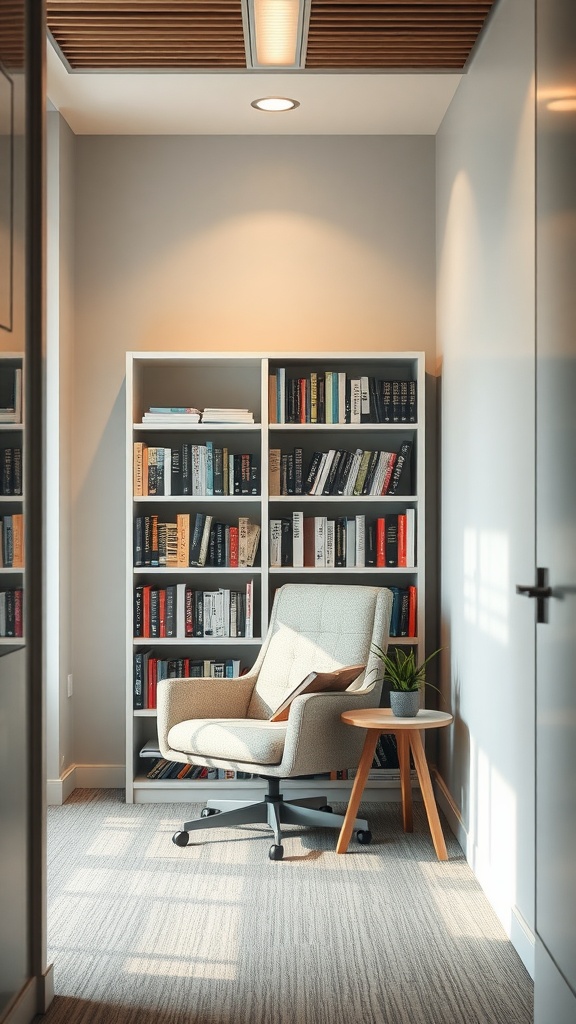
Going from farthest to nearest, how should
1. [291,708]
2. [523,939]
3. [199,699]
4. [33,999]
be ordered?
[199,699] < [291,708] < [523,939] < [33,999]

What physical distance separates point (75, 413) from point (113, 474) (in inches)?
13.1

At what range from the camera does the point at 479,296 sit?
3.57m

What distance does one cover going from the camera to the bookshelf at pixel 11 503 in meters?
2.27

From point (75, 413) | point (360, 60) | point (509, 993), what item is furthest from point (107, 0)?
point (509, 993)

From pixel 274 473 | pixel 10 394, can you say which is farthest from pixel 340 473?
pixel 10 394

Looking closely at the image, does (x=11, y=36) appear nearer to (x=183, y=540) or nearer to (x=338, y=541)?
(x=183, y=540)

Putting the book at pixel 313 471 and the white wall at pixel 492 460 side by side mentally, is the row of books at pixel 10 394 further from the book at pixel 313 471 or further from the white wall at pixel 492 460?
the book at pixel 313 471

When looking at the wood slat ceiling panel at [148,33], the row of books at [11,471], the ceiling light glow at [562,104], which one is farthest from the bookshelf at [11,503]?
the wood slat ceiling panel at [148,33]

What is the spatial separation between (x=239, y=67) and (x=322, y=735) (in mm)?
2532

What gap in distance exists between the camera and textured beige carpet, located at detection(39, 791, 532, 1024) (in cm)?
251

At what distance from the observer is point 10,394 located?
232 cm

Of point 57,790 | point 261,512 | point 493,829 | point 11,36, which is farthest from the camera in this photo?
point 261,512

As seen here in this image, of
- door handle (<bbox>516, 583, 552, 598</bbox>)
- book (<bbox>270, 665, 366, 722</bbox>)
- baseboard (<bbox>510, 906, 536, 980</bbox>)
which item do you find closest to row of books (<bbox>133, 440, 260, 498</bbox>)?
book (<bbox>270, 665, 366, 722</bbox>)

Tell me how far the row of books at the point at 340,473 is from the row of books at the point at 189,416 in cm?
21
